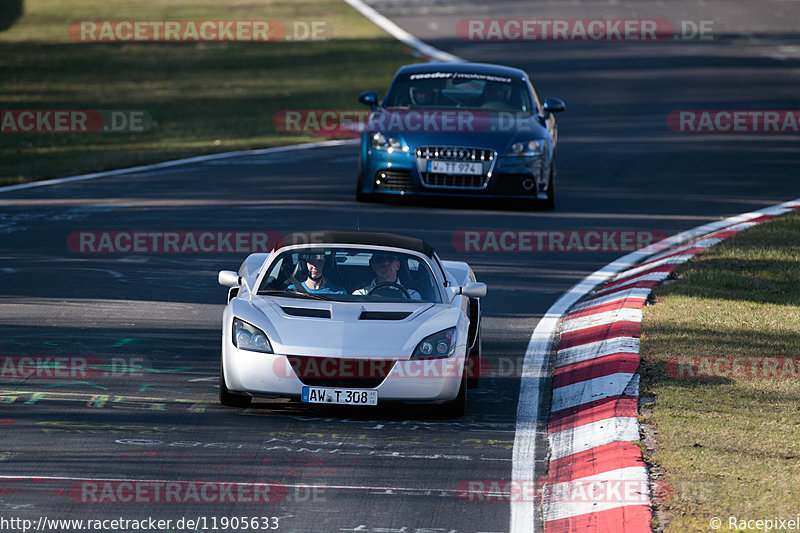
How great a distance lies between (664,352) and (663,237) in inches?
246

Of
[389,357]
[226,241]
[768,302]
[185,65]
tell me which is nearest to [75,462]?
[389,357]

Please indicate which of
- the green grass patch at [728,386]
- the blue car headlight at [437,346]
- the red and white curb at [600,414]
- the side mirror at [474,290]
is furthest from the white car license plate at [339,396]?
the green grass patch at [728,386]

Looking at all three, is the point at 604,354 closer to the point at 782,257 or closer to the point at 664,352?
the point at 664,352

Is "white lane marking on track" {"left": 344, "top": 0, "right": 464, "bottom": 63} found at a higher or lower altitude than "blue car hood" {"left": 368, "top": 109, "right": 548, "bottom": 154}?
higher

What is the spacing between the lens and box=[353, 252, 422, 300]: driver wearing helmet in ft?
29.9

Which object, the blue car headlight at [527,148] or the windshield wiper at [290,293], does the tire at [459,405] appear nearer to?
the windshield wiper at [290,293]

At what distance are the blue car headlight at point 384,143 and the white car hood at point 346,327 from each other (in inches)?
319

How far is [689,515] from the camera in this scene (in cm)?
619

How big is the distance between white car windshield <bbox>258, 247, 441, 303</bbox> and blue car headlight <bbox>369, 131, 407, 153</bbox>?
295 inches

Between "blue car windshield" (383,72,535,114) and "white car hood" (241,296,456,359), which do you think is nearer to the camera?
"white car hood" (241,296,456,359)

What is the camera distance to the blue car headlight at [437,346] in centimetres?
828

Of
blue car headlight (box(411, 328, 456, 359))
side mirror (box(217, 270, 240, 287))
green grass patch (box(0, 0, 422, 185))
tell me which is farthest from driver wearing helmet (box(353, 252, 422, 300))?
green grass patch (box(0, 0, 422, 185))

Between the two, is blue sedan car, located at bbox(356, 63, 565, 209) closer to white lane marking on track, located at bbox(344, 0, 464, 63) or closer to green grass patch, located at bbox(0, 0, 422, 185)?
green grass patch, located at bbox(0, 0, 422, 185)

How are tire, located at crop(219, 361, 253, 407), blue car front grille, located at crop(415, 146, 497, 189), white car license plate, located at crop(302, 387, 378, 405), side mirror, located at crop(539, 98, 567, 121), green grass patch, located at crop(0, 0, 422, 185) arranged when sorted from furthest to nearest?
green grass patch, located at crop(0, 0, 422, 185)
side mirror, located at crop(539, 98, 567, 121)
blue car front grille, located at crop(415, 146, 497, 189)
tire, located at crop(219, 361, 253, 407)
white car license plate, located at crop(302, 387, 378, 405)
